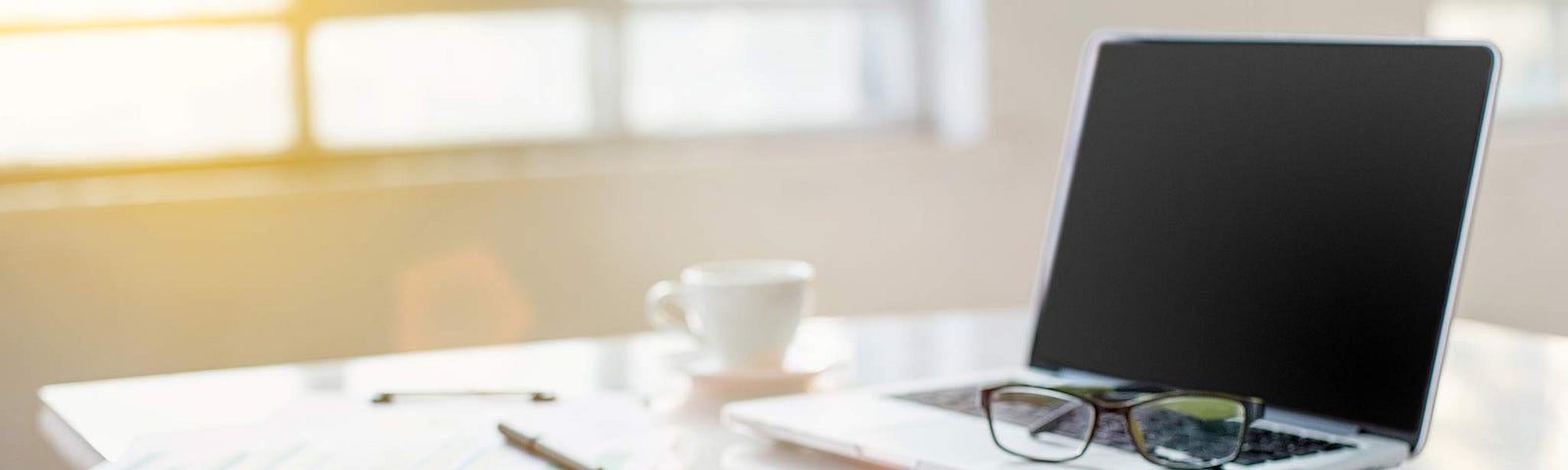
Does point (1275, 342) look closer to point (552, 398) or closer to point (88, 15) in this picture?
point (552, 398)

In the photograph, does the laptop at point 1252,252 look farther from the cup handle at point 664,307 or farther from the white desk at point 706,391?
the cup handle at point 664,307

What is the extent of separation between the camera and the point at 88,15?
2643mm

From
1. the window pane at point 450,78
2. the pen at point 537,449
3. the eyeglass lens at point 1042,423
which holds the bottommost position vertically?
the pen at point 537,449

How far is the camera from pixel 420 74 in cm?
288

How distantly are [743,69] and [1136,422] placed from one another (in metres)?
2.30

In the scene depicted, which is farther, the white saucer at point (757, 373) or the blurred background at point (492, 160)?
the blurred background at point (492, 160)

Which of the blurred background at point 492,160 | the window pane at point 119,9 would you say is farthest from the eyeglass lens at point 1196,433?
the window pane at point 119,9

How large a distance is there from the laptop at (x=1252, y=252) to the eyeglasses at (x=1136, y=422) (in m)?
0.01

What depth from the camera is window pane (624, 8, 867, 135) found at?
3.03m

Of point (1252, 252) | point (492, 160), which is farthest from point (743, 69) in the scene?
point (1252, 252)

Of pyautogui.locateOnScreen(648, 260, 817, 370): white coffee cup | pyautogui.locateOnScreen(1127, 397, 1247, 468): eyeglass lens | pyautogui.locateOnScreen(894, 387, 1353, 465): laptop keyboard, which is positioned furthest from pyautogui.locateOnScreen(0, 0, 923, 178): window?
pyautogui.locateOnScreen(1127, 397, 1247, 468): eyeglass lens

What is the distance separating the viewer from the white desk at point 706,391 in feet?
3.13

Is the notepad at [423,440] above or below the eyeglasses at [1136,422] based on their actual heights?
below

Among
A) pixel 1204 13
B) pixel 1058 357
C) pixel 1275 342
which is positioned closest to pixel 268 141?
pixel 1204 13
